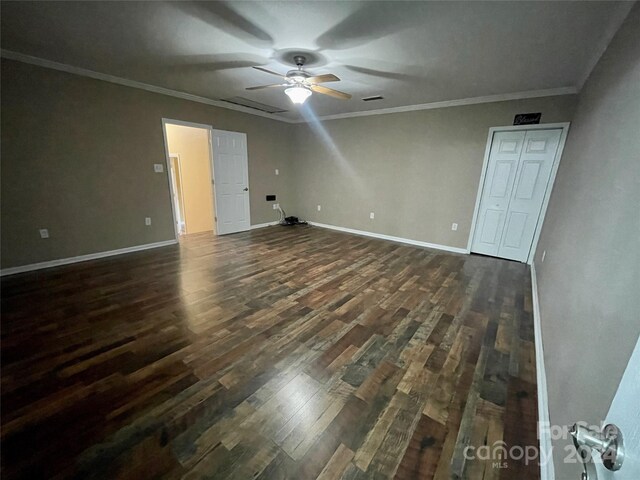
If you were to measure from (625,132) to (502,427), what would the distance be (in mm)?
1741

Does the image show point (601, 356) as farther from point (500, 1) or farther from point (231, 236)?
point (231, 236)

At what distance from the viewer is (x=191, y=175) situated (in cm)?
610

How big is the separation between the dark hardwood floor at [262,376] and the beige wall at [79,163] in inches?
28.1

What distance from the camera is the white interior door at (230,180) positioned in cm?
517

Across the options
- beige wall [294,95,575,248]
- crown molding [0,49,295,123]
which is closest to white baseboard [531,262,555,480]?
beige wall [294,95,575,248]

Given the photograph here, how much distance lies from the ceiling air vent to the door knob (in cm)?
539

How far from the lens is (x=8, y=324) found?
2236mm

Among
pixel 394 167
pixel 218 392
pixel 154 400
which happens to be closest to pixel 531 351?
pixel 218 392

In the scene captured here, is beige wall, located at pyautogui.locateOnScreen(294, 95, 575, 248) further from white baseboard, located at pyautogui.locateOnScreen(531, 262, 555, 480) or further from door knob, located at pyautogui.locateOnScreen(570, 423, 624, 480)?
door knob, located at pyautogui.locateOnScreen(570, 423, 624, 480)

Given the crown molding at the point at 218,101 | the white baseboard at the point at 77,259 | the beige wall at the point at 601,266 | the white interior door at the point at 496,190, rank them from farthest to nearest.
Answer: the white interior door at the point at 496,190
the white baseboard at the point at 77,259
the crown molding at the point at 218,101
the beige wall at the point at 601,266

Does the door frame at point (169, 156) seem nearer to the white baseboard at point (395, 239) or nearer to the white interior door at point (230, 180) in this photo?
the white interior door at point (230, 180)

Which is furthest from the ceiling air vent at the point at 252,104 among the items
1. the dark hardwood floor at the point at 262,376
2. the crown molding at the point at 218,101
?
the dark hardwood floor at the point at 262,376

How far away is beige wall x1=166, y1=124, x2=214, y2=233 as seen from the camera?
5.73 m

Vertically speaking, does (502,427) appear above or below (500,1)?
below
